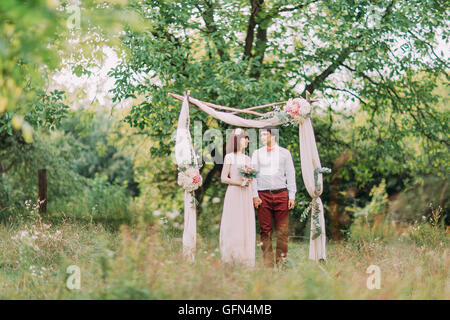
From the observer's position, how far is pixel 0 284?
5.01 m

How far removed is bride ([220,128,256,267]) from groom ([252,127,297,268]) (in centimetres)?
17

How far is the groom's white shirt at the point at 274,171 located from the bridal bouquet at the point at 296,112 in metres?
0.47

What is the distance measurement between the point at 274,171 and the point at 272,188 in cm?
23

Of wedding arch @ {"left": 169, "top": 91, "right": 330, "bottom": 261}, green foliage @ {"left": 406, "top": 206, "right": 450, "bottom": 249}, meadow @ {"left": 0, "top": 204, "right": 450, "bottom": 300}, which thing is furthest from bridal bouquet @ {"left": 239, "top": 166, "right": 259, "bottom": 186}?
green foliage @ {"left": 406, "top": 206, "right": 450, "bottom": 249}

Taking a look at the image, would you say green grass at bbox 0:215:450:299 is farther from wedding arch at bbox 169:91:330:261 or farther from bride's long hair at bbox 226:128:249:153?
bride's long hair at bbox 226:128:249:153

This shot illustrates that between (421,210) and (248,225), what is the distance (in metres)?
7.01

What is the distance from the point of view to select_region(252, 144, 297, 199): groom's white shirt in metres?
6.01

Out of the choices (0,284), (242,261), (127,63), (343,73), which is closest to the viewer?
(0,284)

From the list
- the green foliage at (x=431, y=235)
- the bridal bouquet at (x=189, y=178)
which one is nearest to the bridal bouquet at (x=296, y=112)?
the bridal bouquet at (x=189, y=178)

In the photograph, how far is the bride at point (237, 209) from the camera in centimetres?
587

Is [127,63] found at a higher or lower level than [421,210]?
higher
